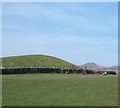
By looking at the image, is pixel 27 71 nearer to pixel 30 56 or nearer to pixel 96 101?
pixel 30 56

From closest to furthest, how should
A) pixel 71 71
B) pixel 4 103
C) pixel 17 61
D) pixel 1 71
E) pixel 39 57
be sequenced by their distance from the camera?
pixel 4 103, pixel 1 71, pixel 71 71, pixel 17 61, pixel 39 57

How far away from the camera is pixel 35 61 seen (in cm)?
15350

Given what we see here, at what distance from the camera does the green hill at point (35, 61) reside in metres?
146

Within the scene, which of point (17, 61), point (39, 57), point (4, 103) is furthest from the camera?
point (39, 57)

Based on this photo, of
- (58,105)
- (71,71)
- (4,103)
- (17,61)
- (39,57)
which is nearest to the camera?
(58,105)

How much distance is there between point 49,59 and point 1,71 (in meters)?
65.6

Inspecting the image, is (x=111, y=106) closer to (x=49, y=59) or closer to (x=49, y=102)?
(x=49, y=102)

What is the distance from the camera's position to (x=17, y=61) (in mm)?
151250

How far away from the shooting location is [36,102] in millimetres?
23547

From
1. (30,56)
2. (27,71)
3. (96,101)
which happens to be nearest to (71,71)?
(27,71)

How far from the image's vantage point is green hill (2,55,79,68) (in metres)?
146

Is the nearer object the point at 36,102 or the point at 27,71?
the point at 36,102

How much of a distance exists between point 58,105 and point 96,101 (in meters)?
3.32

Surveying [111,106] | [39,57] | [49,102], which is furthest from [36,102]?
[39,57]
